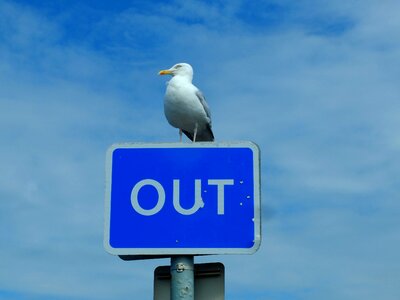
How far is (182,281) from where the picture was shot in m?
3.53

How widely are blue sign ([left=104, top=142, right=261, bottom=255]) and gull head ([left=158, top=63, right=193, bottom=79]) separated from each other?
491cm

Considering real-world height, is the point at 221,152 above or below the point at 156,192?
above

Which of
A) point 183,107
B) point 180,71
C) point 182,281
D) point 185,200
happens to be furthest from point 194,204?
point 180,71

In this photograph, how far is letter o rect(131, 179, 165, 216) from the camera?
12.2ft

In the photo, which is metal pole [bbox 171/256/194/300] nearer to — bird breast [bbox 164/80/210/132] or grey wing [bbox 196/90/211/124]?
bird breast [bbox 164/80/210/132]

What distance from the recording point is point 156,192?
3.76 m

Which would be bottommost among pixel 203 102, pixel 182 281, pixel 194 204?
pixel 182 281

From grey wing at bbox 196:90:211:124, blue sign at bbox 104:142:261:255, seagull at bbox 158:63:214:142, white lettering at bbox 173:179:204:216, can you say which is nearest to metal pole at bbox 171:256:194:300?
blue sign at bbox 104:142:261:255

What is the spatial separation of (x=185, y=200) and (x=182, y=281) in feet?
1.59

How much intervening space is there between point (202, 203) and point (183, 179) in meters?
0.19

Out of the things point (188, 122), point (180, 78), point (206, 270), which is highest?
point (180, 78)

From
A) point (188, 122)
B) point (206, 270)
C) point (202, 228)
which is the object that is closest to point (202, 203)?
point (202, 228)

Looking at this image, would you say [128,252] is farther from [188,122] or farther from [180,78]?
[180,78]

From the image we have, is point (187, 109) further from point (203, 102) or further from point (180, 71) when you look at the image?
point (180, 71)
